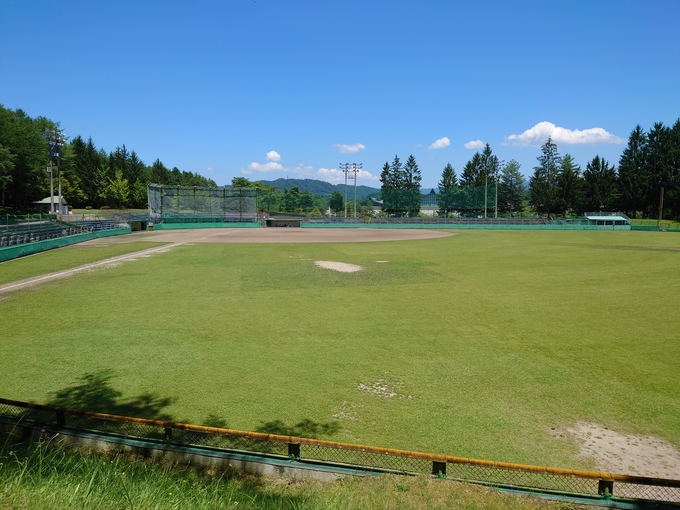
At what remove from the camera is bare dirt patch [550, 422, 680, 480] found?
6.17m

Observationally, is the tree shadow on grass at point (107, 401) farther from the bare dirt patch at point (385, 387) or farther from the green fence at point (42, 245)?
the green fence at point (42, 245)

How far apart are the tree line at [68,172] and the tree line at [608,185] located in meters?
78.1

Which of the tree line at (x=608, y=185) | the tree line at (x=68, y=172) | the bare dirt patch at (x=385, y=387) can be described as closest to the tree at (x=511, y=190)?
→ the tree line at (x=608, y=185)

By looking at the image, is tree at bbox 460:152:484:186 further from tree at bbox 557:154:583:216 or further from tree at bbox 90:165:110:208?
tree at bbox 90:165:110:208

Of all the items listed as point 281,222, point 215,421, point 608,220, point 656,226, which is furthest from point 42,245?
point 608,220

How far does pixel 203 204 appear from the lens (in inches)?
3000

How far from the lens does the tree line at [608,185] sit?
9138 cm

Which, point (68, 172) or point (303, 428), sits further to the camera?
point (68, 172)

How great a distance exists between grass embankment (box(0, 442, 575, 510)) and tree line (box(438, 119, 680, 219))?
307 feet

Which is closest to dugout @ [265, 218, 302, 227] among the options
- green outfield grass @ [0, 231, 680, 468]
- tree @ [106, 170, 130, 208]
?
tree @ [106, 170, 130, 208]

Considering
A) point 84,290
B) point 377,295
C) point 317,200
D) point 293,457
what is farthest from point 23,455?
point 317,200

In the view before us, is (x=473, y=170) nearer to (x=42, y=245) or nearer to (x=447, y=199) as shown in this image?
(x=447, y=199)

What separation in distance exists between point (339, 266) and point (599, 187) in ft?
296

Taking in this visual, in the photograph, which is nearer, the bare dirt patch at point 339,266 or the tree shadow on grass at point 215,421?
the tree shadow on grass at point 215,421
